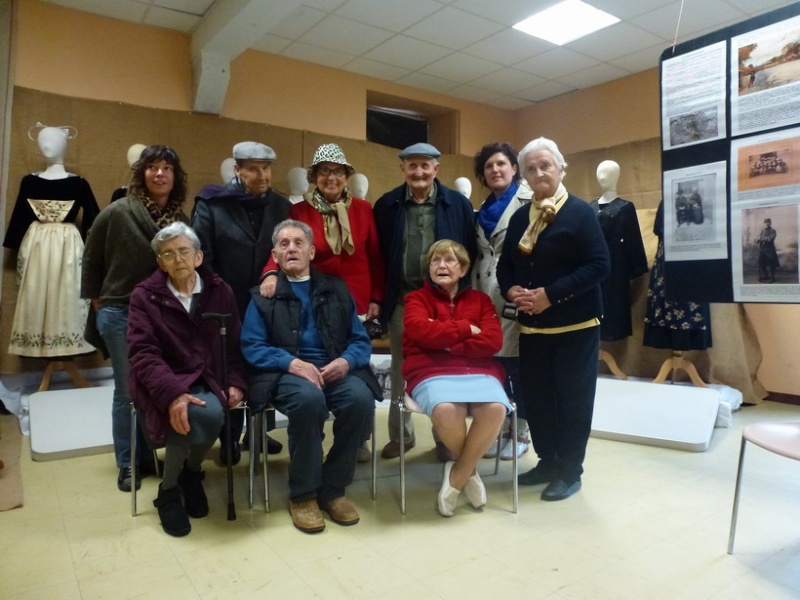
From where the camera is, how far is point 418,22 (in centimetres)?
434

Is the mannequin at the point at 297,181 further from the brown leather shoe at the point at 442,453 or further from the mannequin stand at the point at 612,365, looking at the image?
the mannequin stand at the point at 612,365

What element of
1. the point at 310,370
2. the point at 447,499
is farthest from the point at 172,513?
the point at 447,499

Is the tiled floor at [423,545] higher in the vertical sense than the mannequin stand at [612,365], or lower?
lower

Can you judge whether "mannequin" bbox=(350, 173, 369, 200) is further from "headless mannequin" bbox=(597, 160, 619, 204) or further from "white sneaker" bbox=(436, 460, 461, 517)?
"white sneaker" bbox=(436, 460, 461, 517)

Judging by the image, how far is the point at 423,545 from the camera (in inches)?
74.9

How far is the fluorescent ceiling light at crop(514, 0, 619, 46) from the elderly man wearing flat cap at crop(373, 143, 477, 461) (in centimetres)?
245

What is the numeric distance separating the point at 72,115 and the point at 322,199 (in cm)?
268

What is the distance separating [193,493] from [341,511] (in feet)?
1.91

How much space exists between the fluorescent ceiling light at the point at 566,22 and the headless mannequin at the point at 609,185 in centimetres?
108

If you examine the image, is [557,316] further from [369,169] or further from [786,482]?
[369,169]

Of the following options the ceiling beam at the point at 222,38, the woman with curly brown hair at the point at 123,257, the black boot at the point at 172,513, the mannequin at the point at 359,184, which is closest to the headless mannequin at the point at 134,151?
the ceiling beam at the point at 222,38

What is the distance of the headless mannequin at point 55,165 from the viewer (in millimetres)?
3662

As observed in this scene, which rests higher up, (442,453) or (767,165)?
(767,165)

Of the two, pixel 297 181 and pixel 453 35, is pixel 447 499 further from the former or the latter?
pixel 453 35
